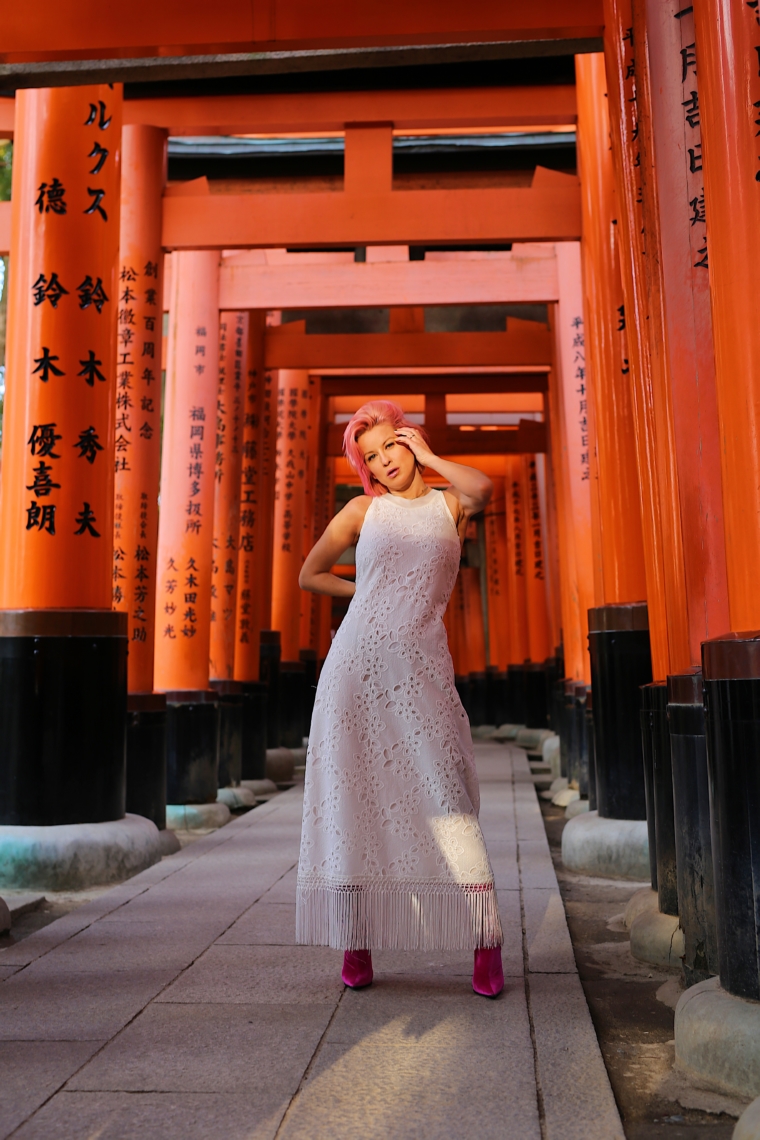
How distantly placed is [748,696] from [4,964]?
228 cm

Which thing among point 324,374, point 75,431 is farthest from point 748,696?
point 324,374

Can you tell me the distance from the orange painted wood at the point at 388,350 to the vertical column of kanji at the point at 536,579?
619 centimetres

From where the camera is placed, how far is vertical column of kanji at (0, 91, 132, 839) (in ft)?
15.2

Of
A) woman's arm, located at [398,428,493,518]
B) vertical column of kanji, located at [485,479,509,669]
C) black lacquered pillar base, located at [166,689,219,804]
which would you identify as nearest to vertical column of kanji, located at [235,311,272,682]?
black lacquered pillar base, located at [166,689,219,804]

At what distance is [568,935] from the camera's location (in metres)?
3.41

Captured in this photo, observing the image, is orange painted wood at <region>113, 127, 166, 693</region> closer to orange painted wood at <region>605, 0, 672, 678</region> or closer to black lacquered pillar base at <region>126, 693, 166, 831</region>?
black lacquered pillar base at <region>126, 693, 166, 831</region>

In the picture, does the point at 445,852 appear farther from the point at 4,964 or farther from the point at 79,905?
the point at 79,905

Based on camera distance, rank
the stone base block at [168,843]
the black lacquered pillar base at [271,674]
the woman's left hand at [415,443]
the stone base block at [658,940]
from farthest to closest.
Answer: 1. the black lacquered pillar base at [271,674]
2. the stone base block at [168,843]
3. the stone base block at [658,940]
4. the woman's left hand at [415,443]

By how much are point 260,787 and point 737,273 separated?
24.1 feet

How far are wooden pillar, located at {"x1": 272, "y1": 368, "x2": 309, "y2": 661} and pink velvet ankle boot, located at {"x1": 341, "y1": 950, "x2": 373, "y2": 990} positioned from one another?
953 centimetres

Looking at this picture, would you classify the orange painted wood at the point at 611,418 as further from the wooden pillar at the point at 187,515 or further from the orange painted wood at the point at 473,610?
the orange painted wood at the point at 473,610

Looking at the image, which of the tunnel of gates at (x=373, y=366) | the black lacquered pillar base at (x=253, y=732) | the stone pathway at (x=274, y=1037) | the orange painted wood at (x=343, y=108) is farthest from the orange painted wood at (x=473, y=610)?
the stone pathway at (x=274, y=1037)

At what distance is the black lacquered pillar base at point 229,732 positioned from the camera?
819cm

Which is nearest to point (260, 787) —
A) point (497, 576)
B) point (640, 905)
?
point (640, 905)
